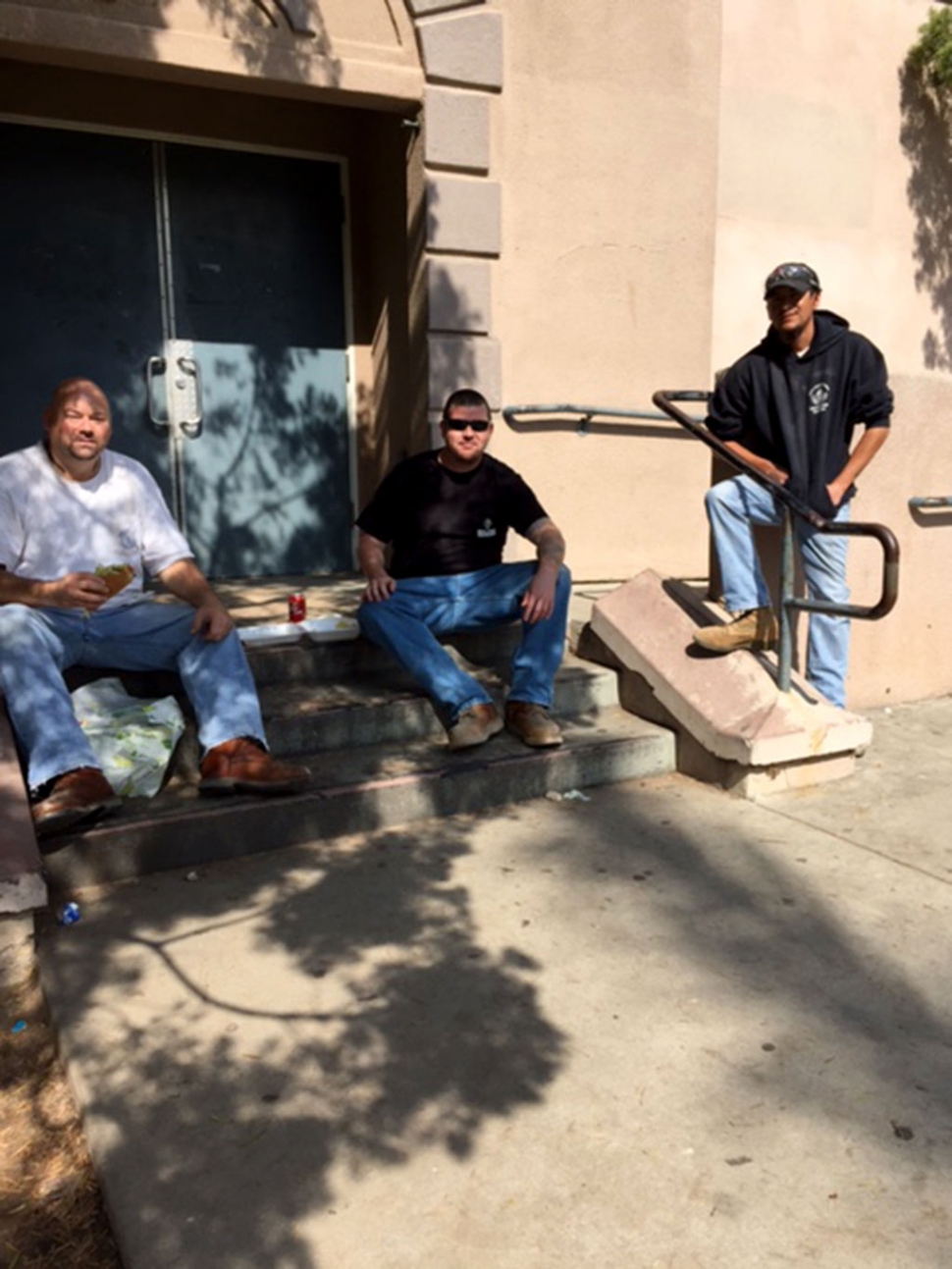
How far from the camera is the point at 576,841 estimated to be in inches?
160

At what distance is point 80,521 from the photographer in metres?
4.21

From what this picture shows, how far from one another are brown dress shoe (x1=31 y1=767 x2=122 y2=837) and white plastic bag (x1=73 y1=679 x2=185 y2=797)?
194 mm

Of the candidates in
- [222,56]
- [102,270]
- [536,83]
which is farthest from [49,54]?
[536,83]

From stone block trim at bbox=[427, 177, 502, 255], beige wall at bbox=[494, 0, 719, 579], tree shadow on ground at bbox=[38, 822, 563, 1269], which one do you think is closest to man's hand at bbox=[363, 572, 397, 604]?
tree shadow on ground at bbox=[38, 822, 563, 1269]

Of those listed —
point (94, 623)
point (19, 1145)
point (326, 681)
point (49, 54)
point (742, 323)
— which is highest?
point (49, 54)

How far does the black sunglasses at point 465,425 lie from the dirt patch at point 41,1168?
9.48 ft

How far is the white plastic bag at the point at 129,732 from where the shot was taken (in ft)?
12.8

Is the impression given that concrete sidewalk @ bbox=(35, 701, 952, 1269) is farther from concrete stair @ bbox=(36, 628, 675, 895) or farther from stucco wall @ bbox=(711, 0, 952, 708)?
stucco wall @ bbox=(711, 0, 952, 708)

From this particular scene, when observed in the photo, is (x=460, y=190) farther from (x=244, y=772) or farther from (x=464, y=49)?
(x=244, y=772)

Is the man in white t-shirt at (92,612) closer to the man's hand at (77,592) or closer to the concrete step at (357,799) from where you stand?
the man's hand at (77,592)

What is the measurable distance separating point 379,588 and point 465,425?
0.81 metres

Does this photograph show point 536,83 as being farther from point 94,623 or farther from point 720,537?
point 94,623

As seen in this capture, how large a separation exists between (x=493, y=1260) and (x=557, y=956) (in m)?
1.17

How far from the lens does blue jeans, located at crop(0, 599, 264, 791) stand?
369cm
